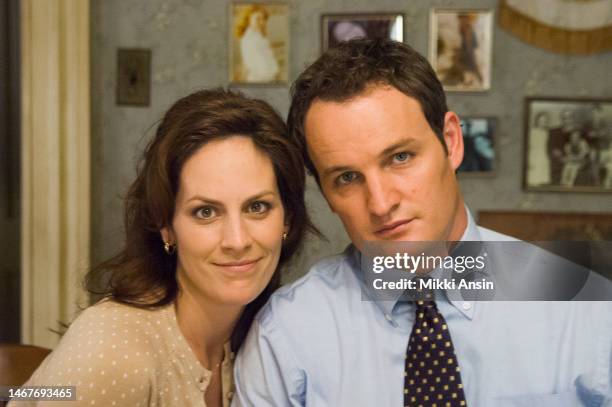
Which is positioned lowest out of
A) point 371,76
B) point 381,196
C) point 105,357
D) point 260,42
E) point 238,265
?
point 105,357

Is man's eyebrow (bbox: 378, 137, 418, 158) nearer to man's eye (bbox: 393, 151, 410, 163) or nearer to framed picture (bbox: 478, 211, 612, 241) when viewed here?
man's eye (bbox: 393, 151, 410, 163)

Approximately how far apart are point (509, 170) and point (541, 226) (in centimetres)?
19

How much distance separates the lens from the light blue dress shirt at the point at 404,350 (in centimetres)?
87

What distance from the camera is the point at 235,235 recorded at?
0.92 meters

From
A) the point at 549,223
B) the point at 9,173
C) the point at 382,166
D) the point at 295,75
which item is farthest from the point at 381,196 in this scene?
the point at 9,173

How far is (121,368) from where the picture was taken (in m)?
0.93

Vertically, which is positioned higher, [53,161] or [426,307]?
[53,161]

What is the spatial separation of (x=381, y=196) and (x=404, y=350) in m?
0.23

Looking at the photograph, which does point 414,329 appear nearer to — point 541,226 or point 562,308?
point 562,308

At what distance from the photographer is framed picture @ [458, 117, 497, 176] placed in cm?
186

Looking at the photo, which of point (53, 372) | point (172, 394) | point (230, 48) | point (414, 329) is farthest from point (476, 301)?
point (230, 48)

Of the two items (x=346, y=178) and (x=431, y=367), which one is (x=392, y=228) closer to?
(x=346, y=178)

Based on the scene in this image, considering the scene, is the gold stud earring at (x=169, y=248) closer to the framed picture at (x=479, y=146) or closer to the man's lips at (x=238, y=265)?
the man's lips at (x=238, y=265)

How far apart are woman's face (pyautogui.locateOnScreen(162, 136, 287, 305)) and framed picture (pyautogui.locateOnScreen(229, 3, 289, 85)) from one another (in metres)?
0.94
